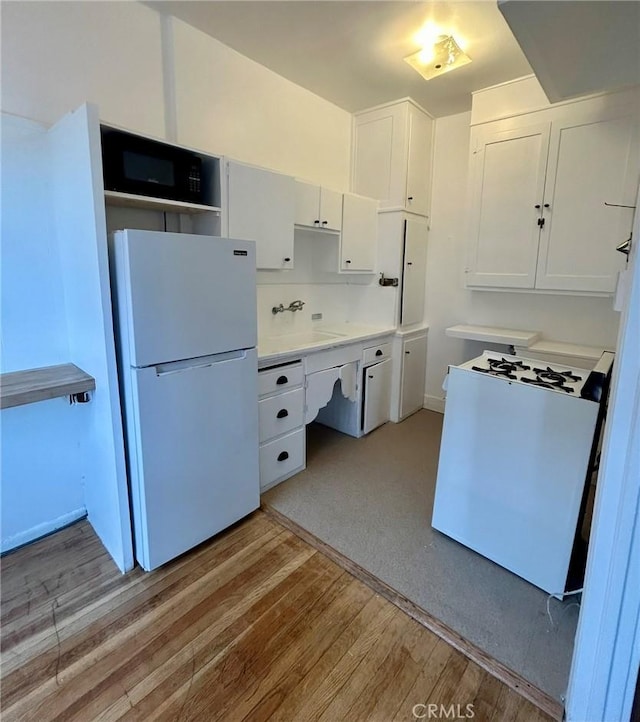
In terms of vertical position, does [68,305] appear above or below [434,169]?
below

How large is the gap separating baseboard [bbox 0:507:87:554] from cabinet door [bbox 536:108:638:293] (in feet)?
10.7

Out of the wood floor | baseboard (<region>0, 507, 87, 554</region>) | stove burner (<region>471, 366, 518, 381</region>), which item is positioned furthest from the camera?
baseboard (<region>0, 507, 87, 554</region>)

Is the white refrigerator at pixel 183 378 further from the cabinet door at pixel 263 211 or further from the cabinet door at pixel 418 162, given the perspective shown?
the cabinet door at pixel 418 162

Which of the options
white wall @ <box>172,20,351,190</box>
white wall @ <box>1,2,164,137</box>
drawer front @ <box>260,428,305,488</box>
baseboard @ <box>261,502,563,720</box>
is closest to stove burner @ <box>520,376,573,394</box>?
baseboard @ <box>261,502,563,720</box>

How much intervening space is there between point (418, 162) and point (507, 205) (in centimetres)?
91

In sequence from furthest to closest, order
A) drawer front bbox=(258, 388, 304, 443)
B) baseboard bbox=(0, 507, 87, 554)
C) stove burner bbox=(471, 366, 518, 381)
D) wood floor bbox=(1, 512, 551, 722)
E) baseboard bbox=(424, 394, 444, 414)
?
baseboard bbox=(424, 394, 444, 414)
drawer front bbox=(258, 388, 304, 443)
baseboard bbox=(0, 507, 87, 554)
stove burner bbox=(471, 366, 518, 381)
wood floor bbox=(1, 512, 551, 722)

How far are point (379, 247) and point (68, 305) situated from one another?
2.39 meters

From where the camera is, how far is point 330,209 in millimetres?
2941

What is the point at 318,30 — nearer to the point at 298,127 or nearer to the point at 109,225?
the point at 298,127

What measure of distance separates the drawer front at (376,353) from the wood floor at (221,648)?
1591mm

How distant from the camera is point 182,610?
1601 millimetres

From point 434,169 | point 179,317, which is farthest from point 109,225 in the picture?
point 434,169

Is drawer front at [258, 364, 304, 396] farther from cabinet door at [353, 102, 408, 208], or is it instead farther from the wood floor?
cabinet door at [353, 102, 408, 208]

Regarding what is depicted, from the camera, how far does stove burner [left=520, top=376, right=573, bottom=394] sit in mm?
1631
